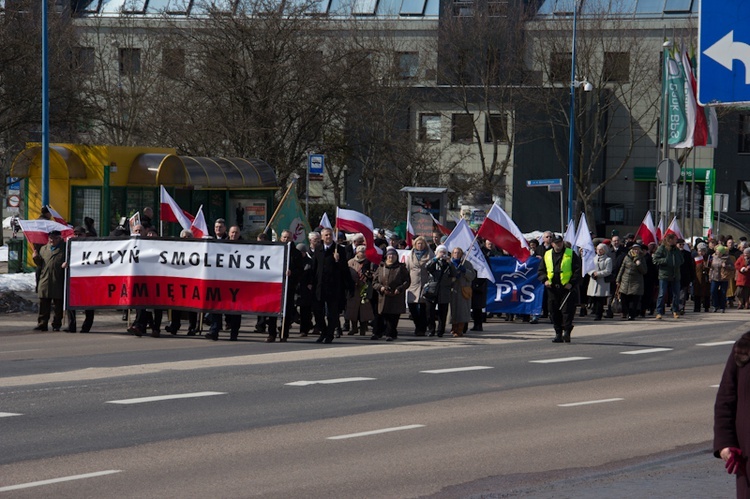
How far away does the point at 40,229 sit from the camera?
75.7 feet

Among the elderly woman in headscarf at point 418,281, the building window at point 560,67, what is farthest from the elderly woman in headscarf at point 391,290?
the building window at point 560,67

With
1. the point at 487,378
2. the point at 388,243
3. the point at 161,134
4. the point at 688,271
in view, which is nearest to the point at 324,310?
the point at 487,378

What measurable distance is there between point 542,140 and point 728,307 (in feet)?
88.6

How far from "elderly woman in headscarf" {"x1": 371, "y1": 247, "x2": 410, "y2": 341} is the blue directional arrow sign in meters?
11.5

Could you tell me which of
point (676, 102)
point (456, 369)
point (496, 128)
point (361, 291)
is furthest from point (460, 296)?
point (496, 128)

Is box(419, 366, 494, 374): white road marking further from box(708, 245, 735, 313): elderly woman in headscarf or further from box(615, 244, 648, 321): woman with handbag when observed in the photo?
box(708, 245, 735, 313): elderly woman in headscarf

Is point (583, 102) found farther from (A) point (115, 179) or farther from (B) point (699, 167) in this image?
(A) point (115, 179)

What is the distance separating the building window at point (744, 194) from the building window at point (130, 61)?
31531 mm

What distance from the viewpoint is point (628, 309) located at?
27.5 meters

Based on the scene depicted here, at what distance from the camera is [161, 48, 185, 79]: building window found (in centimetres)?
3616

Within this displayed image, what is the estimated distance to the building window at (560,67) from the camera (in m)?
53.5

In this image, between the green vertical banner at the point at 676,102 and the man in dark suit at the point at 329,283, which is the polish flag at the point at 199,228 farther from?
the green vertical banner at the point at 676,102

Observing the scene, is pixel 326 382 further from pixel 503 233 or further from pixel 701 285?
pixel 701 285

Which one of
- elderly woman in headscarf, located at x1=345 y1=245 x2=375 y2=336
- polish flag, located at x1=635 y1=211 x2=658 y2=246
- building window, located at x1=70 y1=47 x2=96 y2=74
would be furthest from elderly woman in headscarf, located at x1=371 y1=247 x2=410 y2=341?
building window, located at x1=70 y1=47 x2=96 y2=74
